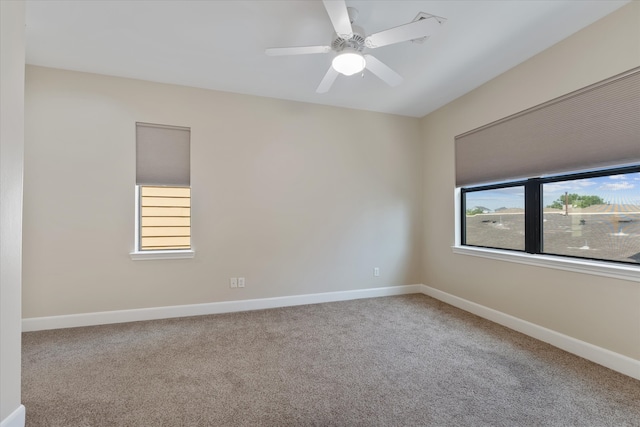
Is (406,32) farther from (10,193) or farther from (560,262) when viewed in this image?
(10,193)

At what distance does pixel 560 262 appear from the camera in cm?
242

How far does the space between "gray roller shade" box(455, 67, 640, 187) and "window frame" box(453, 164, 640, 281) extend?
0.38ft

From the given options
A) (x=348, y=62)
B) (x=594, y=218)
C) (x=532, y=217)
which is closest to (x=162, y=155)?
(x=348, y=62)

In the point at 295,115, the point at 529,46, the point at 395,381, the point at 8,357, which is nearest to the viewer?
the point at 8,357

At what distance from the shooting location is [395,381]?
1.97 m

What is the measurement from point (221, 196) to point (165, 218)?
69 cm

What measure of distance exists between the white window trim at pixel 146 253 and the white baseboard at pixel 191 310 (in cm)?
58

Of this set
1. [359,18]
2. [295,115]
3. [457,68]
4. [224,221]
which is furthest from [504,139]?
[224,221]

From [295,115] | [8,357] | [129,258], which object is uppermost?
[295,115]

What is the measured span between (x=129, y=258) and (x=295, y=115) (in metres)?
2.61

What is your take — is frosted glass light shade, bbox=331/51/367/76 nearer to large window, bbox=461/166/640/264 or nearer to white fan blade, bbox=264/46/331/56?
white fan blade, bbox=264/46/331/56

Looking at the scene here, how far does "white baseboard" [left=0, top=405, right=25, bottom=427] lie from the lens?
1.40 m

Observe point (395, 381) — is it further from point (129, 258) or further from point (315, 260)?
point (129, 258)

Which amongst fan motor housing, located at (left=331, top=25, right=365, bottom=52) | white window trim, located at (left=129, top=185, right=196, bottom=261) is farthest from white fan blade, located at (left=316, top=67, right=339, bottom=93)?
white window trim, located at (left=129, top=185, right=196, bottom=261)
